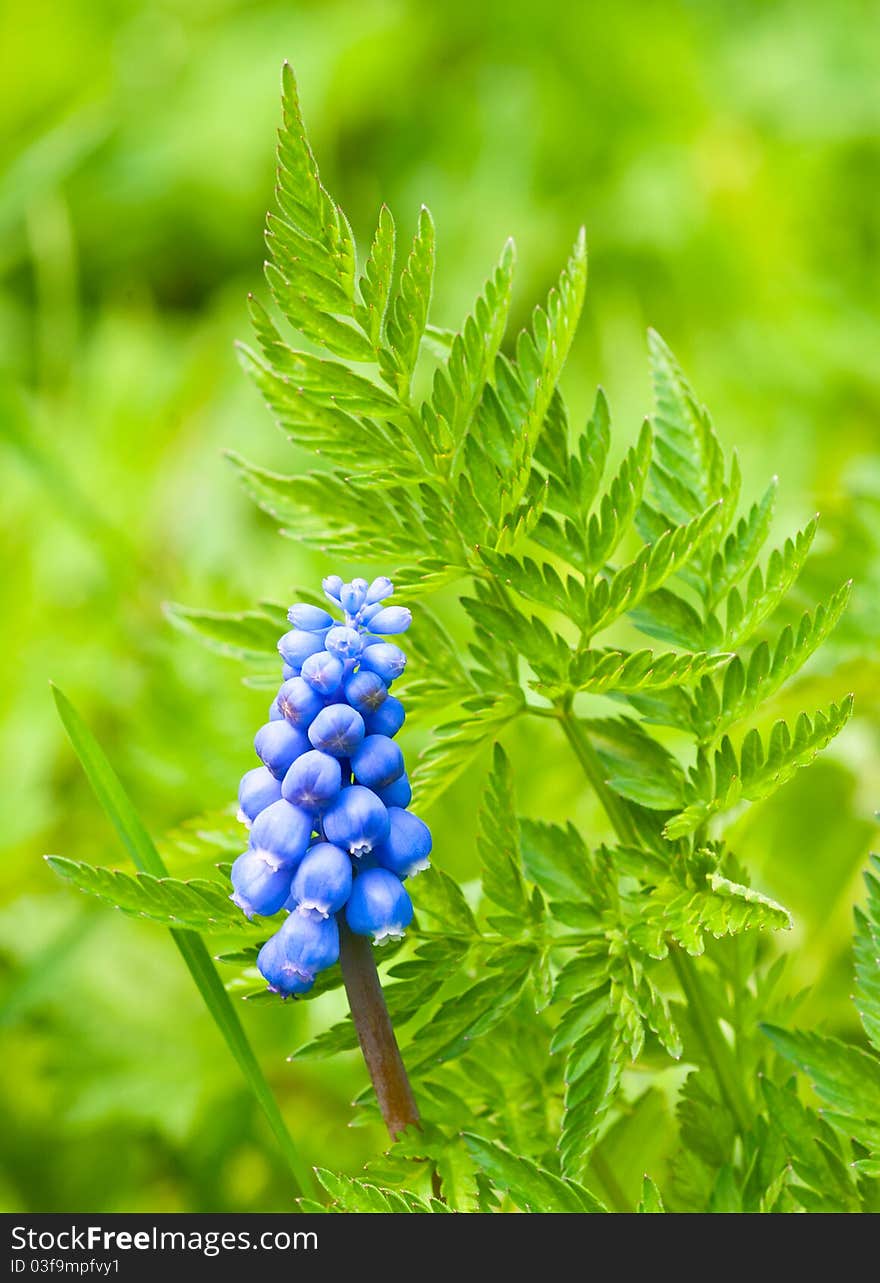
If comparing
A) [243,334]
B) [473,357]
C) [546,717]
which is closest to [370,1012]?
[546,717]

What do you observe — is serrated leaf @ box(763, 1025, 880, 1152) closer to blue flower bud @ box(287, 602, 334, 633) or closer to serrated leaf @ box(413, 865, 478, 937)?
serrated leaf @ box(413, 865, 478, 937)

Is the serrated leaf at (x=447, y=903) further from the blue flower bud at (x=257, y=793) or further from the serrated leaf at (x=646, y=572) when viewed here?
the serrated leaf at (x=646, y=572)

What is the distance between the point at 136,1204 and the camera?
288 cm

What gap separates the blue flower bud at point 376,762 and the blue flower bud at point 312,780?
0.08ft

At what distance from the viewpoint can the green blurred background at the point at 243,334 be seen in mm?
2965

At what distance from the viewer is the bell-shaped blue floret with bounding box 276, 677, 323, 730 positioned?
4.85 ft

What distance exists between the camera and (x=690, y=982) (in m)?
1.80

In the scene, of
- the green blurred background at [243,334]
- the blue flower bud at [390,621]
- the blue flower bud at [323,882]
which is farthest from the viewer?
the green blurred background at [243,334]

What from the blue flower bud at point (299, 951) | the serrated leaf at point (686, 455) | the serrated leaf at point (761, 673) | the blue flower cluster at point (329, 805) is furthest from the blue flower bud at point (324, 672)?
the serrated leaf at point (686, 455)

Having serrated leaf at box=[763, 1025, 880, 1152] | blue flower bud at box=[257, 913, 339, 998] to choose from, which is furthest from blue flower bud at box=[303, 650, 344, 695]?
serrated leaf at box=[763, 1025, 880, 1152]

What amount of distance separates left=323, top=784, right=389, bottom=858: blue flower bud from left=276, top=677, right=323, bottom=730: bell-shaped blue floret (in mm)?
97

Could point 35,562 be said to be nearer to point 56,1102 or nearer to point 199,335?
point 199,335

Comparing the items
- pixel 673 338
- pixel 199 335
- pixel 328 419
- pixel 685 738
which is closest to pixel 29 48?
pixel 199 335

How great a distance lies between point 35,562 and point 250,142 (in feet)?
7.26
